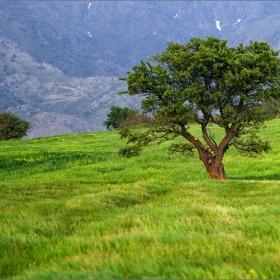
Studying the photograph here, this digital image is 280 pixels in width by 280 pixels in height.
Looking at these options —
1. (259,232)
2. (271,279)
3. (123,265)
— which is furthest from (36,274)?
(259,232)

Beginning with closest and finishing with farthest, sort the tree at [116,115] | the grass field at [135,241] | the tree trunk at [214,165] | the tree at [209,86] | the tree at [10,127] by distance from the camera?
the grass field at [135,241]
the tree at [209,86]
the tree trunk at [214,165]
the tree at [10,127]
the tree at [116,115]

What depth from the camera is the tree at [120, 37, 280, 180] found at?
18.2 metres

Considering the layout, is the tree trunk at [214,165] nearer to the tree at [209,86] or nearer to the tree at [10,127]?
the tree at [209,86]

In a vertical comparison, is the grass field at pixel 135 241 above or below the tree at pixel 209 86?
below

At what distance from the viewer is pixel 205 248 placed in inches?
194

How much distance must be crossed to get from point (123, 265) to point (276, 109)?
16.8m

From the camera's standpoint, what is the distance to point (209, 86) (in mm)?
19656

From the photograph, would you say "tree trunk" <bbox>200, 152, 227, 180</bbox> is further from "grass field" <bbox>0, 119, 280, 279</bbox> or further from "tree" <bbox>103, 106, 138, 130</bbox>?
"tree" <bbox>103, 106, 138, 130</bbox>

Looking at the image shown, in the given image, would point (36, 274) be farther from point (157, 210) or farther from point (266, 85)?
point (266, 85)

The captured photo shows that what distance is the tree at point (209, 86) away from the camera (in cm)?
1823

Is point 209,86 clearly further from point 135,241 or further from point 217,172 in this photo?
point 135,241

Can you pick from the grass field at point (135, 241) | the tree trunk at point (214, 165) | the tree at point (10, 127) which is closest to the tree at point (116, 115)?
the tree at point (10, 127)

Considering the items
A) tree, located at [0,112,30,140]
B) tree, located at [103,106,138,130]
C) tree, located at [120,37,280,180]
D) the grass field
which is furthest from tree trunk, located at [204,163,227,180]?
tree, located at [103,106,138,130]

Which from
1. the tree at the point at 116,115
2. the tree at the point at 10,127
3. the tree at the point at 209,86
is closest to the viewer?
the tree at the point at 209,86
